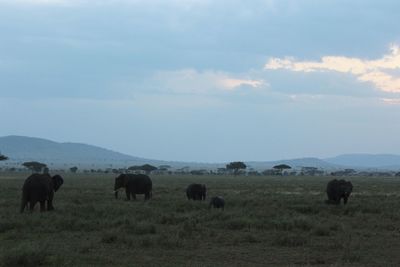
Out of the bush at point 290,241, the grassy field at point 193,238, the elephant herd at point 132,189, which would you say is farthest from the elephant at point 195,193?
the bush at point 290,241

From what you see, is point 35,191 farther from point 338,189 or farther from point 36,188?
point 338,189

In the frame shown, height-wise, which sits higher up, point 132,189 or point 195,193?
point 132,189

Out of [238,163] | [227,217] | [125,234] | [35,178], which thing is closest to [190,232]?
[125,234]

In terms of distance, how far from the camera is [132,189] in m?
32.9

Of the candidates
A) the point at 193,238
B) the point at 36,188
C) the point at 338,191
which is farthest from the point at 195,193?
the point at 193,238

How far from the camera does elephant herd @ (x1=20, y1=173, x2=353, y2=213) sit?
23.1 meters

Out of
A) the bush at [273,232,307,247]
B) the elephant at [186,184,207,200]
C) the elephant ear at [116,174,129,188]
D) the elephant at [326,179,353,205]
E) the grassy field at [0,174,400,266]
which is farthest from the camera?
the elephant ear at [116,174,129,188]

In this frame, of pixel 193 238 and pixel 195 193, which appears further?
pixel 195 193

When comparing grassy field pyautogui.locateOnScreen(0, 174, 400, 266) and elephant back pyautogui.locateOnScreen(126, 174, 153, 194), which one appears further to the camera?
elephant back pyautogui.locateOnScreen(126, 174, 153, 194)

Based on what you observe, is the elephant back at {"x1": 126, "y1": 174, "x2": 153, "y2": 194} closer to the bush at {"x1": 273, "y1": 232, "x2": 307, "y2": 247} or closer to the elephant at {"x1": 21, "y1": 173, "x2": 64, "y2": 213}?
the elephant at {"x1": 21, "y1": 173, "x2": 64, "y2": 213}

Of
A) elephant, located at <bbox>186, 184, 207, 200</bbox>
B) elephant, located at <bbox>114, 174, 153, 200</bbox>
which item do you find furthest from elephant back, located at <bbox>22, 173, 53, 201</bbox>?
elephant, located at <bbox>186, 184, 207, 200</bbox>

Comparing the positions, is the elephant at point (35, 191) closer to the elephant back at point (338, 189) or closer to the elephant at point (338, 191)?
the elephant at point (338, 191)

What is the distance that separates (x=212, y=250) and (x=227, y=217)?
6505mm

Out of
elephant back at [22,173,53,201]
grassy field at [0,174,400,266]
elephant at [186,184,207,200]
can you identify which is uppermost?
elephant back at [22,173,53,201]
